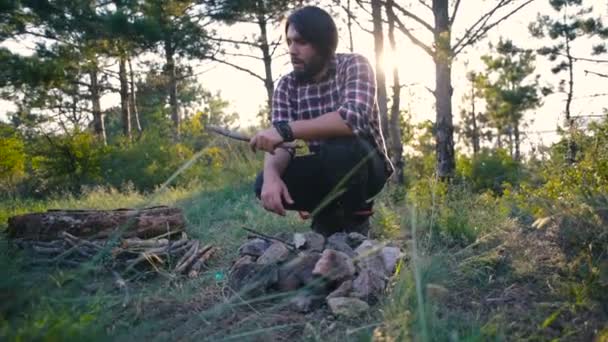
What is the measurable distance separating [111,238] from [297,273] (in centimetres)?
102

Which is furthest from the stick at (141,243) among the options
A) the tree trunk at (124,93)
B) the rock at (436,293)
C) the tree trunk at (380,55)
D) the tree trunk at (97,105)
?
the tree trunk at (97,105)

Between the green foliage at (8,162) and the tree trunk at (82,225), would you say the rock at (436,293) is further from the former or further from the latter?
the green foliage at (8,162)

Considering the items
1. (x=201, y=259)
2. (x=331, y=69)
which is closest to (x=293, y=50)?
(x=331, y=69)

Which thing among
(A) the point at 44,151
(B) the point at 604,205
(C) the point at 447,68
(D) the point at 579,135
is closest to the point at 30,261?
(B) the point at 604,205

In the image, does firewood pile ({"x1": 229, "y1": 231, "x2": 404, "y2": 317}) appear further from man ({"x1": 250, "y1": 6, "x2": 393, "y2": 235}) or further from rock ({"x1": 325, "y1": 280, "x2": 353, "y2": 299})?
man ({"x1": 250, "y1": 6, "x2": 393, "y2": 235})

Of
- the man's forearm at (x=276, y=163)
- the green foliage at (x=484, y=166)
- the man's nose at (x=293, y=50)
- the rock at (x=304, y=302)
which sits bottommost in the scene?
the green foliage at (x=484, y=166)

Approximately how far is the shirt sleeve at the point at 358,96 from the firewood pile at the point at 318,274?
0.54 m

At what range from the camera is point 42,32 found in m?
12.5

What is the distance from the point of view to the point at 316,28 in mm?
2508

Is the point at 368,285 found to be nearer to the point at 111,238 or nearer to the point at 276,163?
the point at 276,163

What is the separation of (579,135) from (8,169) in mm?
11445

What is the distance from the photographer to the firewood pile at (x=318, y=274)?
1.91m

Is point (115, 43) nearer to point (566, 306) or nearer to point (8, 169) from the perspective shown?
point (8, 169)

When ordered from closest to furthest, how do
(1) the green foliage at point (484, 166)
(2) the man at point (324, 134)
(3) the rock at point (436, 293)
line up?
(3) the rock at point (436, 293) < (2) the man at point (324, 134) < (1) the green foliage at point (484, 166)
